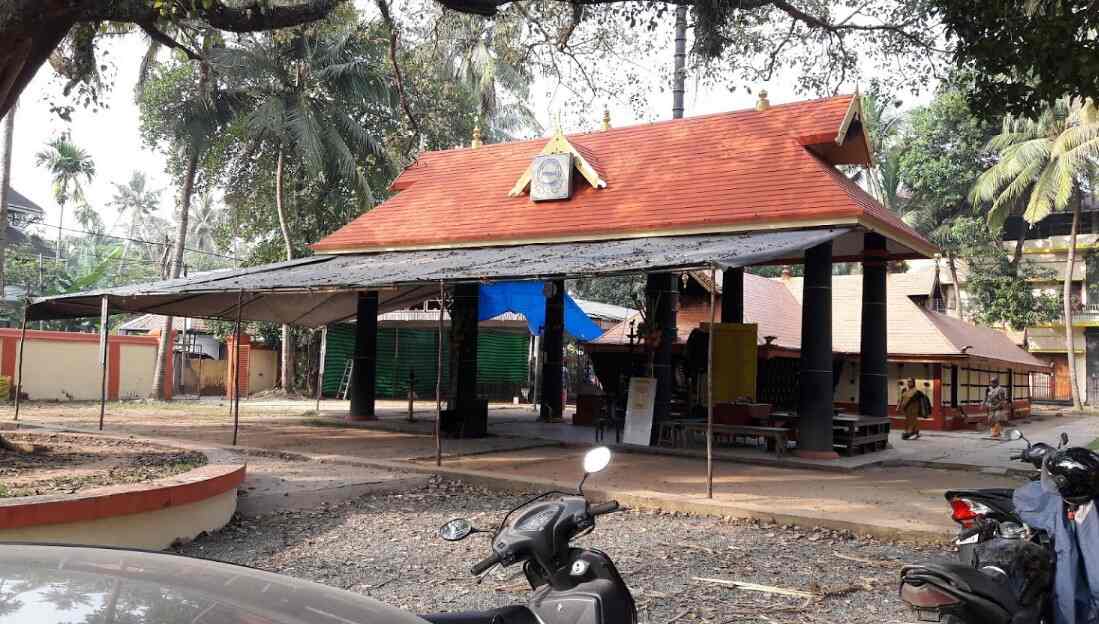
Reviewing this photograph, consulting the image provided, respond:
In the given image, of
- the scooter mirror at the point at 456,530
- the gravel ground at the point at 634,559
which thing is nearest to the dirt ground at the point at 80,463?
the gravel ground at the point at 634,559

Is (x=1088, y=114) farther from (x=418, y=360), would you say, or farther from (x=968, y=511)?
(x=968, y=511)

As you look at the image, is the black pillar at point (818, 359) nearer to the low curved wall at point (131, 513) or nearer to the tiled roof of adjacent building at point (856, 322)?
the tiled roof of adjacent building at point (856, 322)

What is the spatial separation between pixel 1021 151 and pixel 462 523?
2881cm

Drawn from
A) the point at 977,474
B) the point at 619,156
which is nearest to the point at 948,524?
the point at 977,474

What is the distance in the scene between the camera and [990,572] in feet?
10.9

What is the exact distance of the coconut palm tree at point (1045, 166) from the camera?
2469 centimetres

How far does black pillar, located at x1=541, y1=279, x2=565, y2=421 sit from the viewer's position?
A: 17.7 m

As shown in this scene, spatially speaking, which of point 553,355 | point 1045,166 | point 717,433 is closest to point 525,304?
point 553,355

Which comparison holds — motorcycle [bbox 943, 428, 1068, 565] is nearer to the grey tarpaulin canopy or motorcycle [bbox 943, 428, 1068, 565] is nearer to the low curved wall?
the grey tarpaulin canopy

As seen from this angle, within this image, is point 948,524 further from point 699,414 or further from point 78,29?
point 78,29

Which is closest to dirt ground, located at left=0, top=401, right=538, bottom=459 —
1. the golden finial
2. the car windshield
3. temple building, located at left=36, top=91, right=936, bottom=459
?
temple building, located at left=36, top=91, right=936, bottom=459

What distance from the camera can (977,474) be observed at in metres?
11.0

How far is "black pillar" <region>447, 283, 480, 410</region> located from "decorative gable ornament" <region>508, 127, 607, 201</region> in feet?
6.92

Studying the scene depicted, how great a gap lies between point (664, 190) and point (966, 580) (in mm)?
10683
